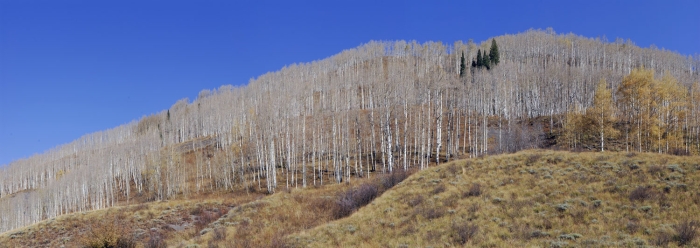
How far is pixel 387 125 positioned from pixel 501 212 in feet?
99.2

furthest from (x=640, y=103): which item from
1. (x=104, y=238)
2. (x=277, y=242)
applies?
(x=104, y=238)

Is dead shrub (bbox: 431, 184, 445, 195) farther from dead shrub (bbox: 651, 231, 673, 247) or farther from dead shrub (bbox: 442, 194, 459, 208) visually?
dead shrub (bbox: 651, 231, 673, 247)

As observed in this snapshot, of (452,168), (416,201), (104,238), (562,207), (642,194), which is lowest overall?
(104,238)

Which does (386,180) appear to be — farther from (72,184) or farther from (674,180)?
(72,184)

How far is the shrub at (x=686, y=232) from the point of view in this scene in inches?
453

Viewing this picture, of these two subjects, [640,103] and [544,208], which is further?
[640,103]

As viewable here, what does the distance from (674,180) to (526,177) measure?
6782 millimetres

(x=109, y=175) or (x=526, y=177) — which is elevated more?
(x=526, y=177)

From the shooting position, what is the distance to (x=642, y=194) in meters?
16.2

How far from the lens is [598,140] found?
180 ft

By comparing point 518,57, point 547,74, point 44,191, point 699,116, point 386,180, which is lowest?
point 44,191

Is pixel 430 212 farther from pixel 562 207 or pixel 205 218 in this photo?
pixel 205 218

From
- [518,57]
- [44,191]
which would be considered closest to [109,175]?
[44,191]

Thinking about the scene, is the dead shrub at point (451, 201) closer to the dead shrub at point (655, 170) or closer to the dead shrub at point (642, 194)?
the dead shrub at point (642, 194)
